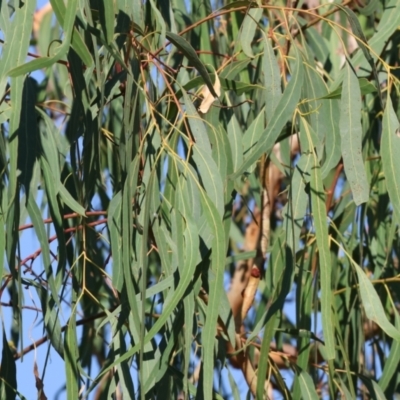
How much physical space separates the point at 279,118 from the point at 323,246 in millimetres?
160

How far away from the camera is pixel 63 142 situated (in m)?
1.80

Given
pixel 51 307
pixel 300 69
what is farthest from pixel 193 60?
pixel 51 307

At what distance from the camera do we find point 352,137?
1.17 meters

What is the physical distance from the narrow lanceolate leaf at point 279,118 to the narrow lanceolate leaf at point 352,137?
0.20ft

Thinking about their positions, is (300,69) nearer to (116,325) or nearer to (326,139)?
(326,139)

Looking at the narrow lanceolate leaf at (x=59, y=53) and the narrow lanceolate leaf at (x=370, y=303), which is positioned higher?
the narrow lanceolate leaf at (x=59, y=53)

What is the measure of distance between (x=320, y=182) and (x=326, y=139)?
95 millimetres

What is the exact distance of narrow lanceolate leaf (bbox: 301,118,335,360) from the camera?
3.71ft

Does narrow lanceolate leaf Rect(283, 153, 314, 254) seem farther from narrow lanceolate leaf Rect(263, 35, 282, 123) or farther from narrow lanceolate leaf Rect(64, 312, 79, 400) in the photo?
narrow lanceolate leaf Rect(64, 312, 79, 400)

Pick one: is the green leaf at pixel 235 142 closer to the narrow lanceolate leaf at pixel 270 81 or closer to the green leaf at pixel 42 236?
the narrow lanceolate leaf at pixel 270 81

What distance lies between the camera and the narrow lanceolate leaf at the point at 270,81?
1.21 m

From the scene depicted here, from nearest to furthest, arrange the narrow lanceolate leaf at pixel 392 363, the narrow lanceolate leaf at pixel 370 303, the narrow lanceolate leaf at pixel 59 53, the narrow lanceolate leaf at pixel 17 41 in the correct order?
1. the narrow lanceolate leaf at pixel 59 53
2. the narrow lanceolate leaf at pixel 17 41
3. the narrow lanceolate leaf at pixel 370 303
4. the narrow lanceolate leaf at pixel 392 363

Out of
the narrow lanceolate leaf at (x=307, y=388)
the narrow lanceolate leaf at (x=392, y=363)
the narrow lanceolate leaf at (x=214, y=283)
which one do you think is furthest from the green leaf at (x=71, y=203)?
the narrow lanceolate leaf at (x=392, y=363)

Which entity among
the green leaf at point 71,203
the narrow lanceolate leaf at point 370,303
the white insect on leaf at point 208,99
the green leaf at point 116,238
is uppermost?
the white insect on leaf at point 208,99
